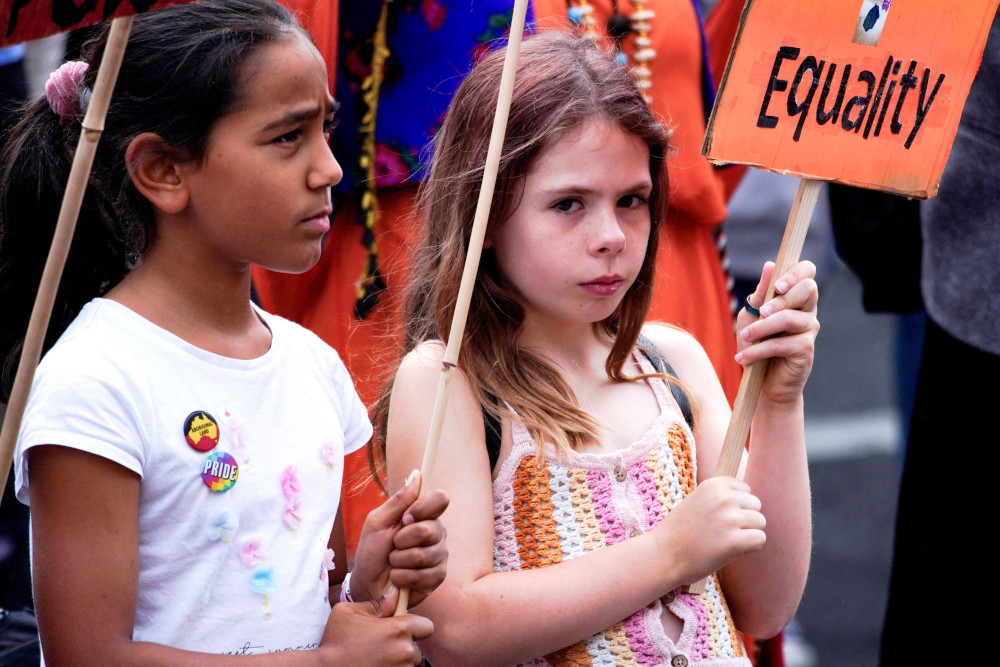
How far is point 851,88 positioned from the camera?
1.43 m

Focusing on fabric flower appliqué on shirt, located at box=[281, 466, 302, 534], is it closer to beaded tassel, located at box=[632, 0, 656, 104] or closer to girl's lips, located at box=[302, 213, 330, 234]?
girl's lips, located at box=[302, 213, 330, 234]

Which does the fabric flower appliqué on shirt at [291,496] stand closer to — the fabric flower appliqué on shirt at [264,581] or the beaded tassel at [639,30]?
the fabric flower appliqué on shirt at [264,581]

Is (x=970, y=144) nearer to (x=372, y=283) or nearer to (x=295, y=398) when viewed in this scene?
(x=372, y=283)

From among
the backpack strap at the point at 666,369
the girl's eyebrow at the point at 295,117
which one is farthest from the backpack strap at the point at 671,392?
the girl's eyebrow at the point at 295,117

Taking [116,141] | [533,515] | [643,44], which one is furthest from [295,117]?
[643,44]

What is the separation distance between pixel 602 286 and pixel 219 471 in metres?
0.52

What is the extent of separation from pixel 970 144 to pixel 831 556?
2.38 m

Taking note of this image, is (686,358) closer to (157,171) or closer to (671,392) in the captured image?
(671,392)

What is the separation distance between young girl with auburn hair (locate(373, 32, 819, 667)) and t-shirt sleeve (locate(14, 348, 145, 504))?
366 mm

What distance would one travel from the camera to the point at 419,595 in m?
1.33

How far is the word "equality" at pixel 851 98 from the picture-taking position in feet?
4.69

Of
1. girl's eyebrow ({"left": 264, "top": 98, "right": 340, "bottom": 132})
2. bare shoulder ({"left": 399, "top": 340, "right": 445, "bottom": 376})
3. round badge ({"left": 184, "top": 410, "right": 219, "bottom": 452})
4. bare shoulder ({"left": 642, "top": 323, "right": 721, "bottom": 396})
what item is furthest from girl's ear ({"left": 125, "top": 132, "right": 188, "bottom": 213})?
bare shoulder ({"left": 642, "top": 323, "right": 721, "bottom": 396})

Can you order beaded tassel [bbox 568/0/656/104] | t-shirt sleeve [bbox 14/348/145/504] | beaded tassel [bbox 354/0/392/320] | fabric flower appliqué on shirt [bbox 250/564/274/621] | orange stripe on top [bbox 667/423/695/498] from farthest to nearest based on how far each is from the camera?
beaded tassel [bbox 568/0/656/104], beaded tassel [bbox 354/0/392/320], orange stripe on top [bbox 667/423/695/498], fabric flower appliqué on shirt [bbox 250/564/274/621], t-shirt sleeve [bbox 14/348/145/504]

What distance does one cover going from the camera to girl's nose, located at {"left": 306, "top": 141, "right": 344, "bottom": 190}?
1.39 meters
